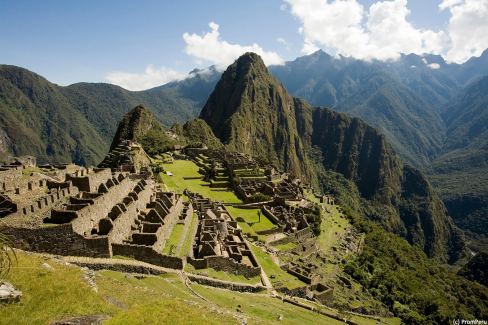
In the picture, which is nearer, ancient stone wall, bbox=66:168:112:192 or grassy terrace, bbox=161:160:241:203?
ancient stone wall, bbox=66:168:112:192

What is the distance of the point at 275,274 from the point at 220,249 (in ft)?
26.0

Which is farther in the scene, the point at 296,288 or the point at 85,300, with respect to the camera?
the point at 296,288

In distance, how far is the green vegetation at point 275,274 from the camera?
1535 inches

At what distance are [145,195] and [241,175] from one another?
4995 cm

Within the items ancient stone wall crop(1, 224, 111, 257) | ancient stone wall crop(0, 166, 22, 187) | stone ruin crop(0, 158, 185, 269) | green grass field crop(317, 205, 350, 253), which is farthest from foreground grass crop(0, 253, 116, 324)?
green grass field crop(317, 205, 350, 253)

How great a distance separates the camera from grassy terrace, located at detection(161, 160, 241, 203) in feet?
233

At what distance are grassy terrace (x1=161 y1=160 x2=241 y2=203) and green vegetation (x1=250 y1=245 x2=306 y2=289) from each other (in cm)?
2496

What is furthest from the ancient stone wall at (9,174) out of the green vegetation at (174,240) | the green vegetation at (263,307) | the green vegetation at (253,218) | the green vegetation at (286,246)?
the green vegetation at (286,246)

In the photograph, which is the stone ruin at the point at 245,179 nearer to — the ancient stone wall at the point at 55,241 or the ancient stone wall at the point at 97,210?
the ancient stone wall at the point at 97,210

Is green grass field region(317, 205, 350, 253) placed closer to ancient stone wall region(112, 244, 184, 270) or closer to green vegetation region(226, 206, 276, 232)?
green vegetation region(226, 206, 276, 232)

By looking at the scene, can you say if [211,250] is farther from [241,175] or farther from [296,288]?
[241,175]

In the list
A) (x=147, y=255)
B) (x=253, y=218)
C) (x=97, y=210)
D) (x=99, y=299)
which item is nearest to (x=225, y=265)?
(x=147, y=255)

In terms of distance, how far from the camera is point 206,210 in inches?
1982

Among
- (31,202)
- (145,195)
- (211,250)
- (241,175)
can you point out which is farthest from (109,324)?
(241,175)
